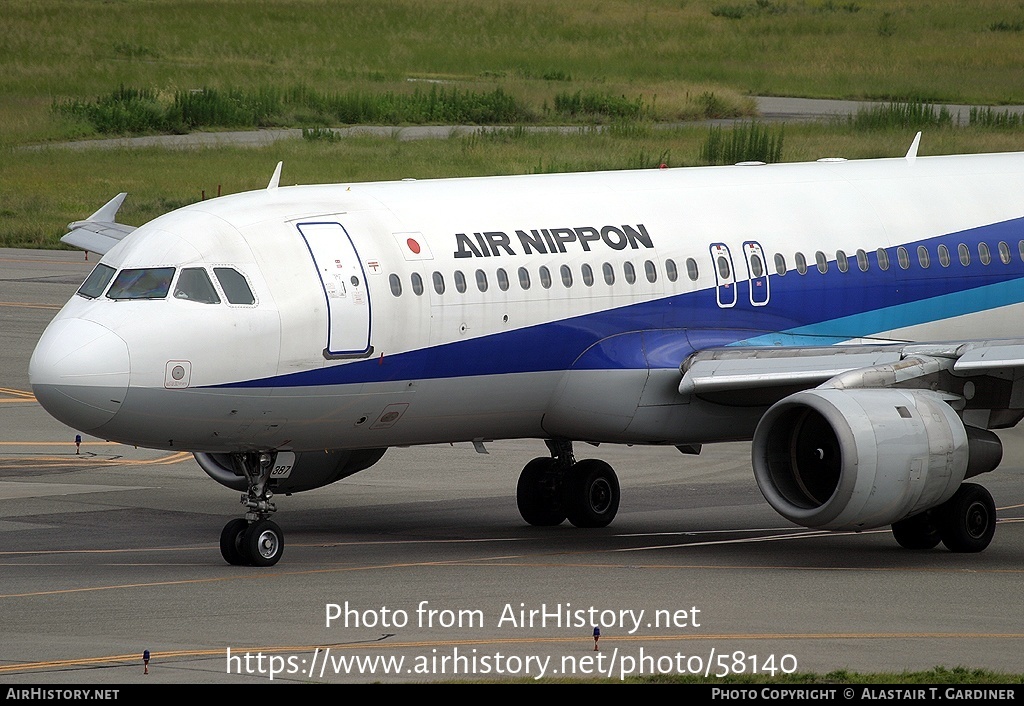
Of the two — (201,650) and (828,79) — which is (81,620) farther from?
(828,79)

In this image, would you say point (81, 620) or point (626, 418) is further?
point (626, 418)

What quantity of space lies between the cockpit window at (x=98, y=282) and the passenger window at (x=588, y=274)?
644 centimetres

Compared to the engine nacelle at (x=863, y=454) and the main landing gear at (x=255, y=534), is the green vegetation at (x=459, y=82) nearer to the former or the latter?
the main landing gear at (x=255, y=534)

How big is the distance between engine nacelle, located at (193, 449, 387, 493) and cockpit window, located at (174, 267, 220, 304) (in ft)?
13.8

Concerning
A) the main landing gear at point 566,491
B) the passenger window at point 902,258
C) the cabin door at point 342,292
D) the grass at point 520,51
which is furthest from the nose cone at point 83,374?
the grass at point 520,51

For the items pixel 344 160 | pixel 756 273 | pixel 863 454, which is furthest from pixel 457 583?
pixel 344 160

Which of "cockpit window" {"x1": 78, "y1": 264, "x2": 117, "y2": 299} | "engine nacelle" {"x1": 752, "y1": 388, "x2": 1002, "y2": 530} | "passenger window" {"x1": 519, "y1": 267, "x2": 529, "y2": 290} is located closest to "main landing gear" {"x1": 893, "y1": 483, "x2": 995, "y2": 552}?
"engine nacelle" {"x1": 752, "y1": 388, "x2": 1002, "y2": 530}

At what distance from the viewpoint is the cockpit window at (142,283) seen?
22.5 m

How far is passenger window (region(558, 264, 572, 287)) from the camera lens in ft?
82.5

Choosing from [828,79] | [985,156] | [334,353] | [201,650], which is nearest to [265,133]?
[828,79]

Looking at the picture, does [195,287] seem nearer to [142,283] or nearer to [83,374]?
[142,283]

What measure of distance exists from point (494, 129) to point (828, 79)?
26549 mm

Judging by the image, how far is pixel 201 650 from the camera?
17.9m

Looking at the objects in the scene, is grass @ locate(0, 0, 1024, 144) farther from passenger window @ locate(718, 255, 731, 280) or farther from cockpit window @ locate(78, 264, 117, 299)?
cockpit window @ locate(78, 264, 117, 299)
